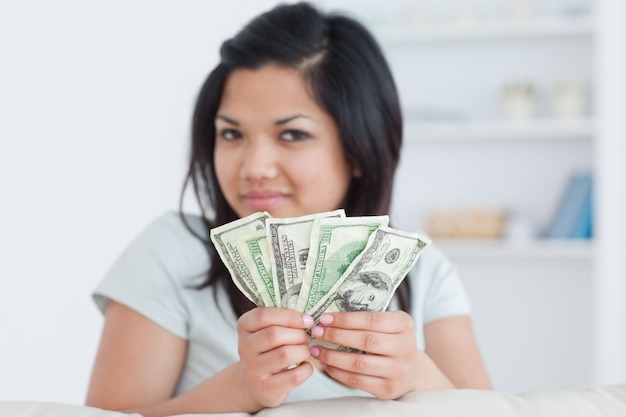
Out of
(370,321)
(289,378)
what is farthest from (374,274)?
(289,378)

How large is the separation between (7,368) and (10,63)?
2.29 ft

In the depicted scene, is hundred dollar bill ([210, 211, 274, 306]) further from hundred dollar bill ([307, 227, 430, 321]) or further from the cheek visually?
the cheek

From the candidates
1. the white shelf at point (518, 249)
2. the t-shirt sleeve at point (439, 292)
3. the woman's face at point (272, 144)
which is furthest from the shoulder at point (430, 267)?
the white shelf at point (518, 249)

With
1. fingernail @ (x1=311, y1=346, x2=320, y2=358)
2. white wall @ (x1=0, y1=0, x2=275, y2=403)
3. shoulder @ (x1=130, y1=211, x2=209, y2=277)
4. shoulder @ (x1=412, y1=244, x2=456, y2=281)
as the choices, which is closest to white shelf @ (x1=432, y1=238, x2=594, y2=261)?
white wall @ (x1=0, y1=0, x2=275, y2=403)

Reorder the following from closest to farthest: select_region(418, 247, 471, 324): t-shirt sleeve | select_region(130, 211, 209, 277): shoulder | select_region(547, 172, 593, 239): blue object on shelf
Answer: select_region(130, 211, 209, 277): shoulder < select_region(418, 247, 471, 324): t-shirt sleeve < select_region(547, 172, 593, 239): blue object on shelf

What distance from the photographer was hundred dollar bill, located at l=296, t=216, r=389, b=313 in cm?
96

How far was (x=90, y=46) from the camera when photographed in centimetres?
235

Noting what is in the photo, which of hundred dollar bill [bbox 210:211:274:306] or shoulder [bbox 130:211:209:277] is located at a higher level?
hundred dollar bill [bbox 210:211:274:306]

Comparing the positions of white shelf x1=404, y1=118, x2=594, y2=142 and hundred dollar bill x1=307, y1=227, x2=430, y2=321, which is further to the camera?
white shelf x1=404, y1=118, x2=594, y2=142

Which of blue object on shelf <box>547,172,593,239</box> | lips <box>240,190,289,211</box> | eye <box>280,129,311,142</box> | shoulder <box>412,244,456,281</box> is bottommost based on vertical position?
blue object on shelf <box>547,172,593,239</box>

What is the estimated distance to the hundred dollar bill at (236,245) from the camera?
992 mm

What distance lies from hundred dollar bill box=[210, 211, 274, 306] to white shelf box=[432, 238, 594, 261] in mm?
2779

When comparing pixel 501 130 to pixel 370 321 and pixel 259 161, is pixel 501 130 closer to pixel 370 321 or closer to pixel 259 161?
pixel 259 161

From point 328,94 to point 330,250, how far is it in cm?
60
